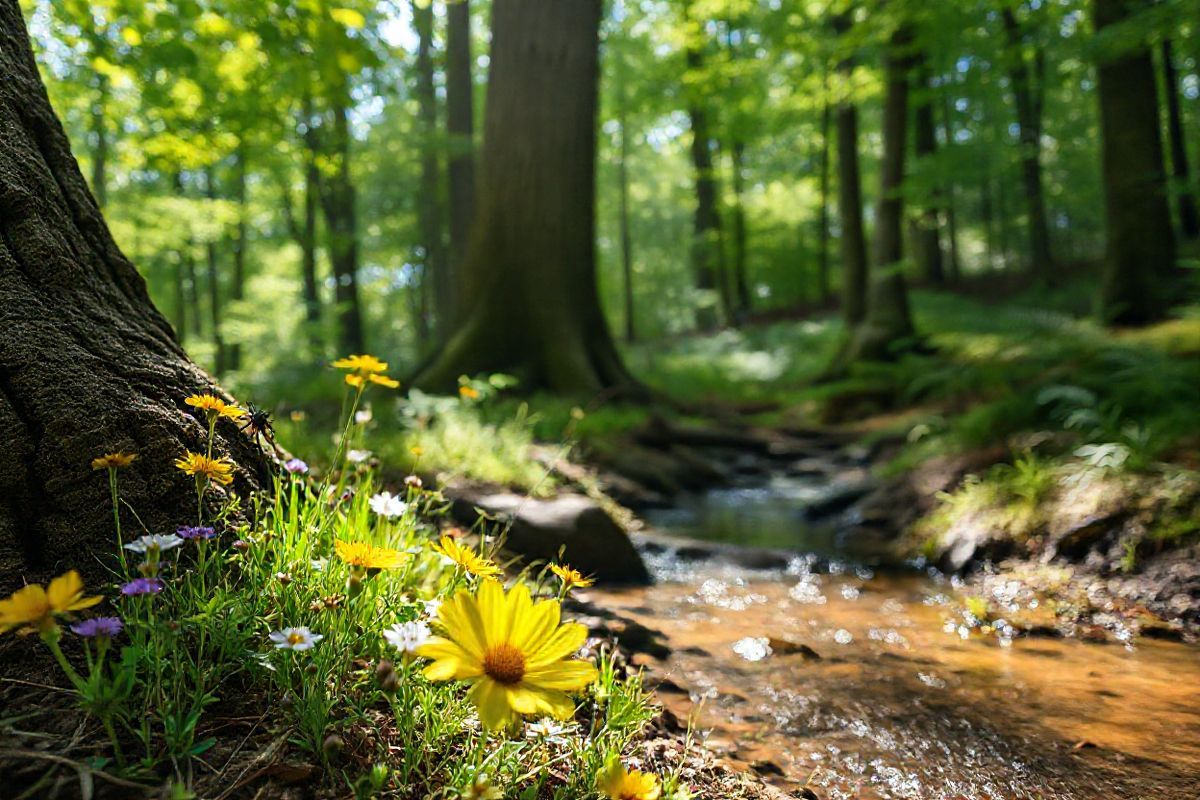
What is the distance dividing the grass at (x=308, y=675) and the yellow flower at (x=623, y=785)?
3.1 inches

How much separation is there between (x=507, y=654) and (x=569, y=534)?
7.92 feet

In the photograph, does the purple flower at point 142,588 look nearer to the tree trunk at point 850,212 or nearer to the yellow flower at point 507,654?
the yellow flower at point 507,654

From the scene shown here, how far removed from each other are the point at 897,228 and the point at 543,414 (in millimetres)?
8113

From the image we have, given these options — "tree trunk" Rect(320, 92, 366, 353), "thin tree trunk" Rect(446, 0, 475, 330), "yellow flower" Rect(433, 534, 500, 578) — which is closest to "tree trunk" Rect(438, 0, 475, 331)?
"thin tree trunk" Rect(446, 0, 475, 330)

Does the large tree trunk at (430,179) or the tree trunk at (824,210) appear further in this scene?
the tree trunk at (824,210)

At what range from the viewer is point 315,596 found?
160 cm

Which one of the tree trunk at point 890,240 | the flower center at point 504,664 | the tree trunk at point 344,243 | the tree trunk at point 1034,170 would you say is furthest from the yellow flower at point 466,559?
the tree trunk at point 1034,170

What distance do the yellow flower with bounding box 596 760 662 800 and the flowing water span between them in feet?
2.24

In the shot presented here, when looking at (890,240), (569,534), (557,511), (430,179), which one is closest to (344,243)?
(430,179)

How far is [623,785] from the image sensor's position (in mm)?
1219

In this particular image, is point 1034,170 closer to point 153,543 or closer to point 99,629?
point 153,543

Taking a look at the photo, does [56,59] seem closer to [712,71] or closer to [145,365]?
[145,365]

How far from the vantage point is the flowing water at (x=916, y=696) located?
1831 millimetres

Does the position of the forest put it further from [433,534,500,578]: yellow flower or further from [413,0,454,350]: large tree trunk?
[413,0,454,350]: large tree trunk
